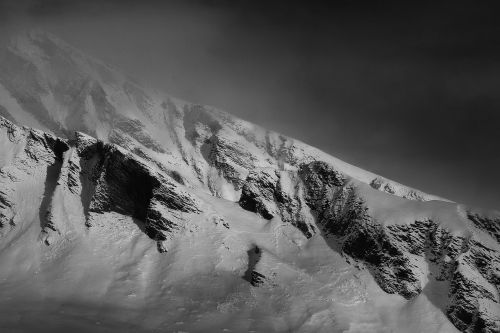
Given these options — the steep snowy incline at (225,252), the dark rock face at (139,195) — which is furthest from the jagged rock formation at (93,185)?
the steep snowy incline at (225,252)

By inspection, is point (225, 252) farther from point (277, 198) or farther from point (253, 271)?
point (277, 198)

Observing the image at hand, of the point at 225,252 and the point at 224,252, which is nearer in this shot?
the point at 224,252

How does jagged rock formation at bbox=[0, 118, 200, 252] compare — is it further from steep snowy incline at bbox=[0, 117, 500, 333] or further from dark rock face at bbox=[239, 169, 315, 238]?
dark rock face at bbox=[239, 169, 315, 238]

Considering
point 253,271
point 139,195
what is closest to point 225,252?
point 253,271

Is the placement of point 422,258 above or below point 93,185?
below

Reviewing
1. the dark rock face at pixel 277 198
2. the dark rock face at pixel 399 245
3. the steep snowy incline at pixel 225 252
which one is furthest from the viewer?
the dark rock face at pixel 277 198

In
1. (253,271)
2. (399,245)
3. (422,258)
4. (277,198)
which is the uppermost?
(277,198)

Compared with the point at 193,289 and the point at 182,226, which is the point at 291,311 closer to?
the point at 193,289

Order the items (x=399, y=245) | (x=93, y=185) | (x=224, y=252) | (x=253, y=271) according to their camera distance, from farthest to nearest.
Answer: (x=93, y=185) → (x=224, y=252) → (x=399, y=245) → (x=253, y=271)

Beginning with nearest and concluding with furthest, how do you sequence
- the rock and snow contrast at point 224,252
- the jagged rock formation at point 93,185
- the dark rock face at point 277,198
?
the rock and snow contrast at point 224,252 < the jagged rock formation at point 93,185 < the dark rock face at point 277,198

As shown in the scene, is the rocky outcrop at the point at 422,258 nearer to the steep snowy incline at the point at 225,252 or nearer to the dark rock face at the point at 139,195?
the steep snowy incline at the point at 225,252
